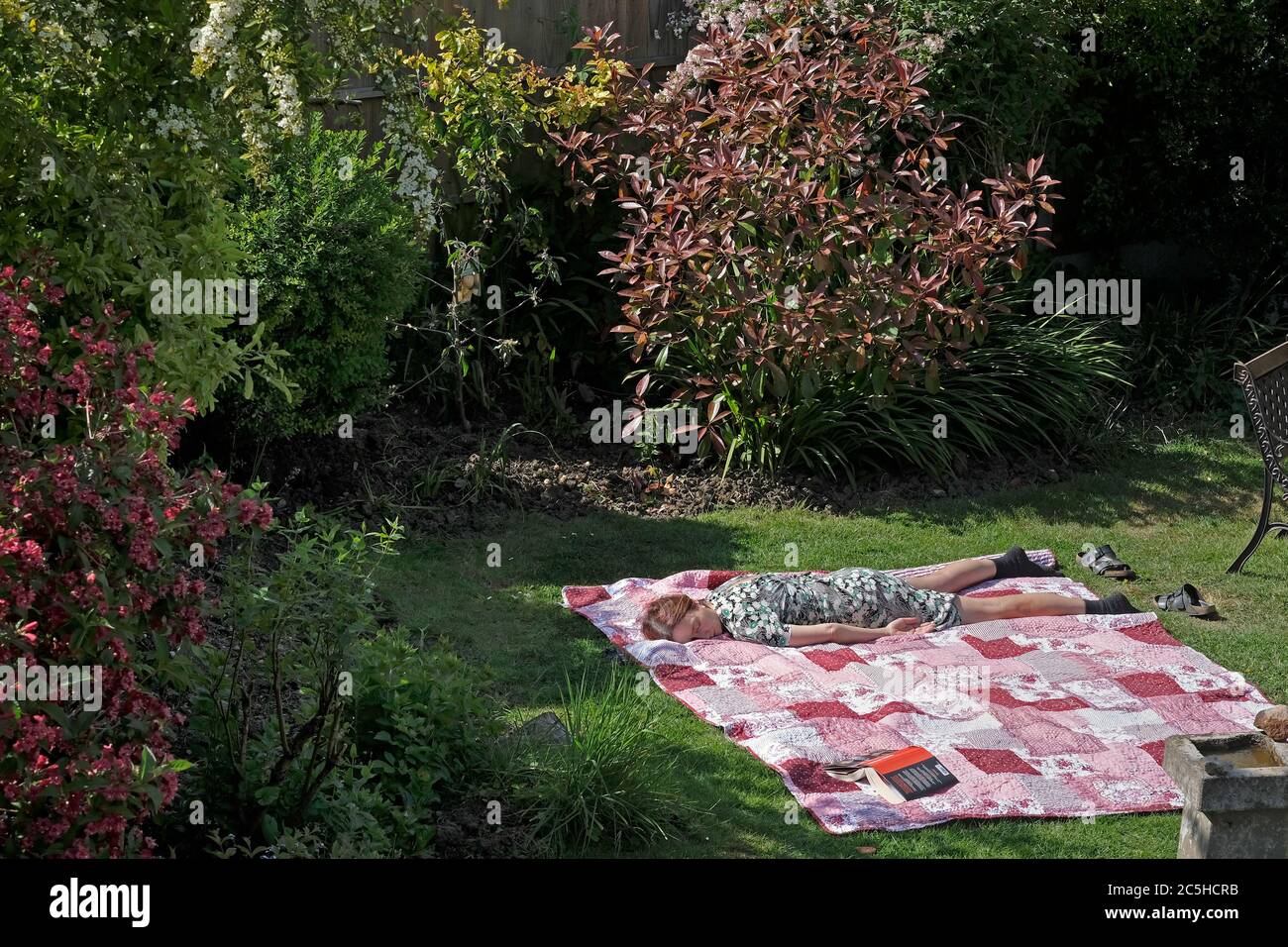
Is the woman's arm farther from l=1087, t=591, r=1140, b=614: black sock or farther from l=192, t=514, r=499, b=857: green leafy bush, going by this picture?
l=192, t=514, r=499, b=857: green leafy bush

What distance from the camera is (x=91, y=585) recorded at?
296 cm

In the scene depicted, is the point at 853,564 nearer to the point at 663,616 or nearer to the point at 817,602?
the point at 817,602

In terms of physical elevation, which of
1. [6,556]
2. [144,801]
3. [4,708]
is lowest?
[144,801]

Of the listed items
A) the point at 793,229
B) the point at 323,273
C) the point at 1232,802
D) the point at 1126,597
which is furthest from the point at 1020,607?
the point at 323,273

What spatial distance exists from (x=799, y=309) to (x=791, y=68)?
1233 millimetres

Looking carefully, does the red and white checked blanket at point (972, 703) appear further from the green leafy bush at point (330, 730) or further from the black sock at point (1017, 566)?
the green leafy bush at point (330, 730)

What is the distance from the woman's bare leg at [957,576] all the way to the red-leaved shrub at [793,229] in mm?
1174

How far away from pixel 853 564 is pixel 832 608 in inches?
31.2

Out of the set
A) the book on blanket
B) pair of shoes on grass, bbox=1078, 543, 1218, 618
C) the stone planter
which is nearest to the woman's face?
the book on blanket

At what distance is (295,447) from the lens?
266 inches

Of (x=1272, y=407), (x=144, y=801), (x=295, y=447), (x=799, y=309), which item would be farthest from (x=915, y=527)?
(x=144, y=801)

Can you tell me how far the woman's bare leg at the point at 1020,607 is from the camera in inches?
237

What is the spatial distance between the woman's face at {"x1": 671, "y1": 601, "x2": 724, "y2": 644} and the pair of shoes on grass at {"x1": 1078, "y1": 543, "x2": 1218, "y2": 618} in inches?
64.9

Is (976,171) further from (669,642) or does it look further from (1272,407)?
(669,642)
